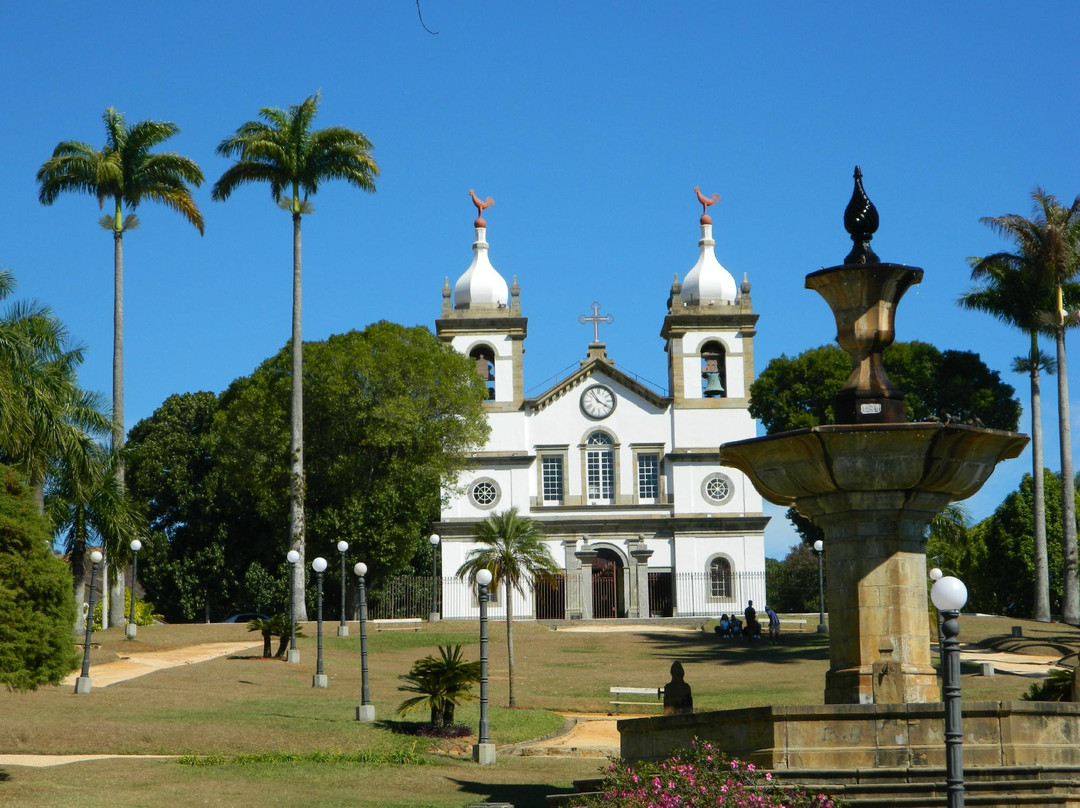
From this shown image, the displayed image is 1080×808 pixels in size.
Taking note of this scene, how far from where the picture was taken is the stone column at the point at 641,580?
53.0m

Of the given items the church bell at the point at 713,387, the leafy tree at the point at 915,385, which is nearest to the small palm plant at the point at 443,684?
the leafy tree at the point at 915,385

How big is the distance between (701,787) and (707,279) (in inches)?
1875

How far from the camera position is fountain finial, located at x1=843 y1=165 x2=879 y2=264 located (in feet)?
48.6

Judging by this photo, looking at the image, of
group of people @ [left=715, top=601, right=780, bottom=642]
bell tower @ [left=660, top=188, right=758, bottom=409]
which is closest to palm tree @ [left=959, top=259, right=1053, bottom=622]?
group of people @ [left=715, top=601, right=780, bottom=642]

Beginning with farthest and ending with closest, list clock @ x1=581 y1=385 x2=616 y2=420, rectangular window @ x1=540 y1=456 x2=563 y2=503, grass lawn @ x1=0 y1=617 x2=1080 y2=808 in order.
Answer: clock @ x1=581 y1=385 x2=616 y2=420 < rectangular window @ x1=540 y1=456 x2=563 y2=503 < grass lawn @ x1=0 y1=617 x2=1080 y2=808

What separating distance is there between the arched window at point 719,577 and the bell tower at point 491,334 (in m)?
10.3

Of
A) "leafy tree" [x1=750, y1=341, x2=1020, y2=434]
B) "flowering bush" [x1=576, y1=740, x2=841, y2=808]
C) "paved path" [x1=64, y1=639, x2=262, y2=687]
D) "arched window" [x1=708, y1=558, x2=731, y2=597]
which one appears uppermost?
"leafy tree" [x1=750, y1=341, x2=1020, y2=434]

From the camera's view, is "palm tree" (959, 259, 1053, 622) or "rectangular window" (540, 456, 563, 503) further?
"rectangular window" (540, 456, 563, 503)

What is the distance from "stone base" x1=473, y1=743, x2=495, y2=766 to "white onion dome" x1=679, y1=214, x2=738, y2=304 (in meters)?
39.0

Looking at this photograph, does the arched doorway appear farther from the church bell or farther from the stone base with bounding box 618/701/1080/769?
the stone base with bounding box 618/701/1080/769

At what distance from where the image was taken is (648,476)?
56625 mm

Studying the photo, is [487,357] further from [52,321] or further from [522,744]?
[522,744]

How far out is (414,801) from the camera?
16.9m

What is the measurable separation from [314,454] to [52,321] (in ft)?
58.5
